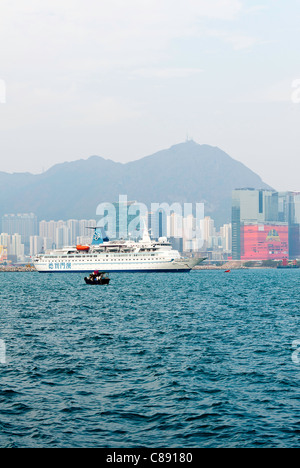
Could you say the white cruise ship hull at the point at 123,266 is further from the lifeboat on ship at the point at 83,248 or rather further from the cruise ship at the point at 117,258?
the lifeboat on ship at the point at 83,248

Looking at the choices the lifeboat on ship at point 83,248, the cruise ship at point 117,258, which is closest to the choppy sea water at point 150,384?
the cruise ship at point 117,258

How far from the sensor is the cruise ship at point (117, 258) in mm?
165500

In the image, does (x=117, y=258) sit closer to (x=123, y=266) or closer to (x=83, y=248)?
(x=123, y=266)

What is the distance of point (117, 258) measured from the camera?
168125 mm

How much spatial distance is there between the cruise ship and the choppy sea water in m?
121

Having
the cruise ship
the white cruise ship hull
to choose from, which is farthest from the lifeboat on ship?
the white cruise ship hull

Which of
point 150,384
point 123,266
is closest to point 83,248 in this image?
point 123,266

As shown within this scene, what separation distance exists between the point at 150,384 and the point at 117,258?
144808 millimetres

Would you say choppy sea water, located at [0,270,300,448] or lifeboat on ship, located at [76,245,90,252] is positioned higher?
lifeboat on ship, located at [76,245,90,252]

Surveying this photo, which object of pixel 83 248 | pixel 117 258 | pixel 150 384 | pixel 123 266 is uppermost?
pixel 83 248

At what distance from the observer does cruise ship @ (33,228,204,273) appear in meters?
166

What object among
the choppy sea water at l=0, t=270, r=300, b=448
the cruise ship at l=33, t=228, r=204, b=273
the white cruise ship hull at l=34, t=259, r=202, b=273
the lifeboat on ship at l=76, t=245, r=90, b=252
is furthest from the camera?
the lifeboat on ship at l=76, t=245, r=90, b=252

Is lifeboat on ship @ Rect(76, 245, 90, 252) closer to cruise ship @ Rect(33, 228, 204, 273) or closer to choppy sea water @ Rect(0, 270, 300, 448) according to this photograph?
cruise ship @ Rect(33, 228, 204, 273)

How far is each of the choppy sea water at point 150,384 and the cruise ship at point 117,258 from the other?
120951 millimetres
